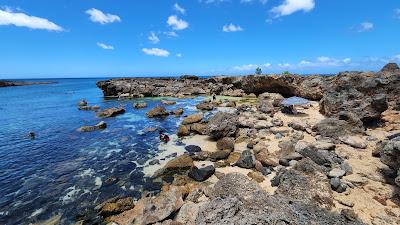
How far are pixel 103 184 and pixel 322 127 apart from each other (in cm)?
1725

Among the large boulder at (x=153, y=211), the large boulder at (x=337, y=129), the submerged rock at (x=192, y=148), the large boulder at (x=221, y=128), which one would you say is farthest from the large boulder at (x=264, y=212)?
the large boulder at (x=337, y=129)

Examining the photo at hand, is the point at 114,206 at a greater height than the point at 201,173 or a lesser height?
lesser

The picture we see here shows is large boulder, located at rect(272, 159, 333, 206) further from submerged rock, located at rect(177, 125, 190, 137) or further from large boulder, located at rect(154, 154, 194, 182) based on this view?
submerged rock, located at rect(177, 125, 190, 137)

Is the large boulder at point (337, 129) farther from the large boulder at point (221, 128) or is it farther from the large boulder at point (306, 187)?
the large boulder at point (306, 187)

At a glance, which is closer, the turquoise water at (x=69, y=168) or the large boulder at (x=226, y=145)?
the turquoise water at (x=69, y=168)

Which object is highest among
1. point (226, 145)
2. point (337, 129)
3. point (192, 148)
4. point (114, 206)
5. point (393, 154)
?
point (393, 154)

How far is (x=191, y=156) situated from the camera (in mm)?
17750

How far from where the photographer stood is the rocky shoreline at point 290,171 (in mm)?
8188

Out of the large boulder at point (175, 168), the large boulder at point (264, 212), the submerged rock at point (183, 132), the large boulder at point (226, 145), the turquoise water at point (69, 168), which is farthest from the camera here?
the submerged rock at point (183, 132)

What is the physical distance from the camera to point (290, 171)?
39.7 feet

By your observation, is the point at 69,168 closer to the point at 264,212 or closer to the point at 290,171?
the point at 290,171

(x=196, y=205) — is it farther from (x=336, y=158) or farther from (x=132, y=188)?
(x=336, y=158)

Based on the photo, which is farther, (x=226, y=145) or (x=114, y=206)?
(x=226, y=145)

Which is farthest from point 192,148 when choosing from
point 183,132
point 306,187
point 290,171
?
point 306,187
